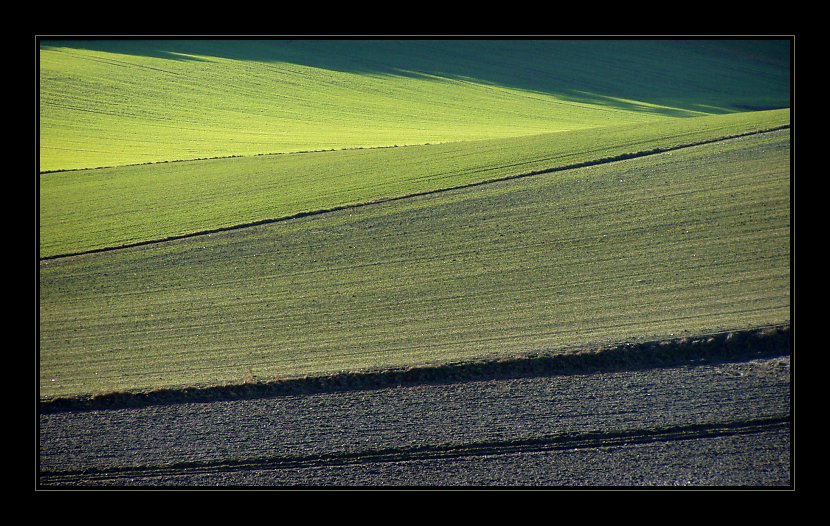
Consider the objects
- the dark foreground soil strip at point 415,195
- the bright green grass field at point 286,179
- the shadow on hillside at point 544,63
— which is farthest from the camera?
the shadow on hillside at point 544,63

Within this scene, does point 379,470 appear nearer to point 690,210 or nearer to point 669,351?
point 669,351

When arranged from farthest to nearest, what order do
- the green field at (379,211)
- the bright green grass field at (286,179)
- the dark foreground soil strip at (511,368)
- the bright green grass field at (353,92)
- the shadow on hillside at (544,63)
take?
the shadow on hillside at (544,63) < the bright green grass field at (353,92) < the bright green grass field at (286,179) < the green field at (379,211) < the dark foreground soil strip at (511,368)

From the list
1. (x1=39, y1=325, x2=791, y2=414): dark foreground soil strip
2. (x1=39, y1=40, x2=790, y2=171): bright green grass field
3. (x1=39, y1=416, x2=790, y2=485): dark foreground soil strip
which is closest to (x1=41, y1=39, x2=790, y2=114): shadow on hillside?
(x1=39, y1=40, x2=790, y2=171): bright green grass field

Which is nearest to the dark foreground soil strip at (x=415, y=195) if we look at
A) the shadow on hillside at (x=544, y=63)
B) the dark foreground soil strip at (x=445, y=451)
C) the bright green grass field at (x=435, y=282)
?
the bright green grass field at (x=435, y=282)

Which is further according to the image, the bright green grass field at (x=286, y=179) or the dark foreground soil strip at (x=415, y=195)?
the bright green grass field at (x=286, y=179)

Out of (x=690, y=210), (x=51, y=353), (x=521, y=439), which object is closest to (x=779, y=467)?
(x=521, y=439)

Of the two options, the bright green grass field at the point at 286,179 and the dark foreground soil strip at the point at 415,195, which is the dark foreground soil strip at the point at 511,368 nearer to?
the dark foreground soil strip at the point at 415,195

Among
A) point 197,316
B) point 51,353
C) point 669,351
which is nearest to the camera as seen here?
point 669,351
